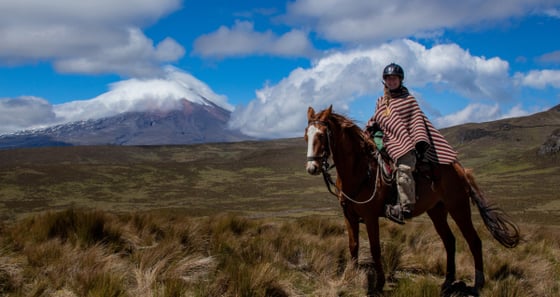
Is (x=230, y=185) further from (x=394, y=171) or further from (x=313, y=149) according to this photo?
(x=313, y=149)

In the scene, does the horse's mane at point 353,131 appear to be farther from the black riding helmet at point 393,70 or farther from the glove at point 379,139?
the black riding helmet at point 393,70

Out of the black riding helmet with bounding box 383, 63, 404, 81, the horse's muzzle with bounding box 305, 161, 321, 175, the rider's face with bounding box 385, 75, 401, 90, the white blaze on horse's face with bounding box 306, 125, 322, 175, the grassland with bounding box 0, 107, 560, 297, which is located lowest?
the grassland with bounding box 0, 107, 560, 297

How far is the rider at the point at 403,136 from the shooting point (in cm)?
631

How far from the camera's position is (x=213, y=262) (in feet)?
19.7

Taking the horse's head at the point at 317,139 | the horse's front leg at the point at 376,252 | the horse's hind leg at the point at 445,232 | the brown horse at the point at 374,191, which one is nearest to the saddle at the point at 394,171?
the brown horse at the point at 374,191

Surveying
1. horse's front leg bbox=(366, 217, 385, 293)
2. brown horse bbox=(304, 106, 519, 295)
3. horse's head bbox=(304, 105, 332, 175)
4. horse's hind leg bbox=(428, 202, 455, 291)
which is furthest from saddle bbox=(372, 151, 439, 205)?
horse's head bbox=(304, 105, 332, 175)

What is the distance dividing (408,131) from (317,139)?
1.73 meters

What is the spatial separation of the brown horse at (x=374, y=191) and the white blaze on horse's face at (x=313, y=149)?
0.30ft

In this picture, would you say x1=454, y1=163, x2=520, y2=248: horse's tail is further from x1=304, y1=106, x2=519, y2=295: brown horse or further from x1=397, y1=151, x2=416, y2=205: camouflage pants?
x1=397, y1=151, x2=416, y2=205: camouflage pants

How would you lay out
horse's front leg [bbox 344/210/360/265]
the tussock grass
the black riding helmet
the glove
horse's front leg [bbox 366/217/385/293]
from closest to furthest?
the tussock grass, horse's front leg [bbox 366/217/385/293], horse's front leg [bbox 344/210/360/265], the glove, the black riding helmet

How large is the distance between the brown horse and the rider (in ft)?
0.70

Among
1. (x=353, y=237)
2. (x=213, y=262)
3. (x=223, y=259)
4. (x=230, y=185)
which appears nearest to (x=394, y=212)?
(x=353, y=237)

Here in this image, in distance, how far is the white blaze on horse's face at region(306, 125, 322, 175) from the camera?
5.64 metres

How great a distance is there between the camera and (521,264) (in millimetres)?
7375
